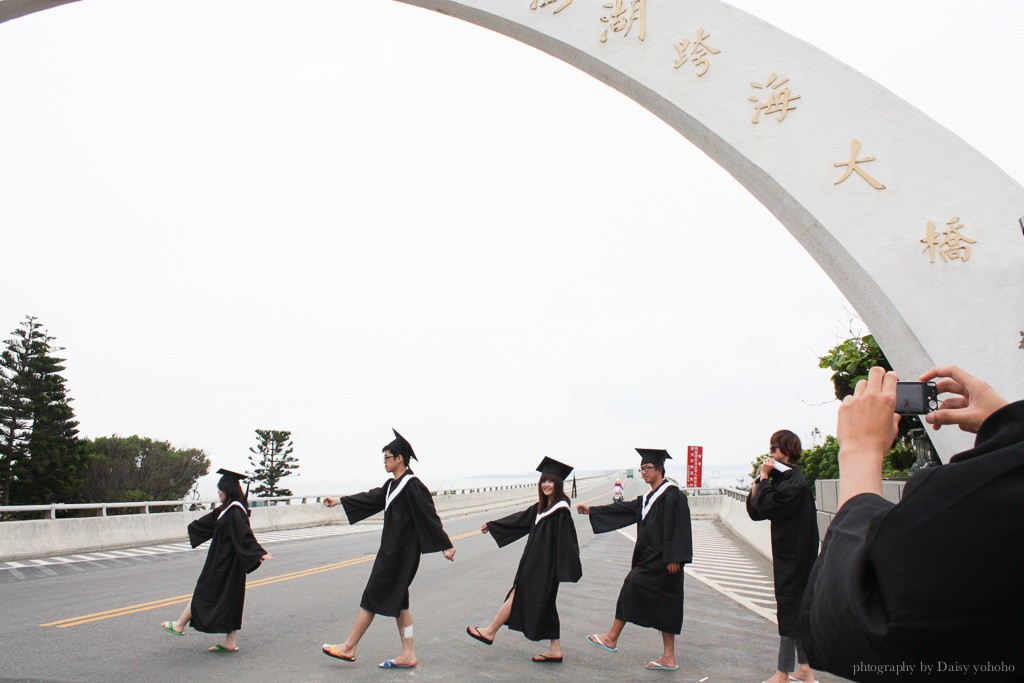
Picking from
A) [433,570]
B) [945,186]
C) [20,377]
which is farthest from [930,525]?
[20,377]

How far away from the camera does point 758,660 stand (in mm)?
7148

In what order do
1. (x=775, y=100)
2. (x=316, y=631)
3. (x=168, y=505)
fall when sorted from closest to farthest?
(x=775, y=100), (x=316, y=631), (x=168, y=505)

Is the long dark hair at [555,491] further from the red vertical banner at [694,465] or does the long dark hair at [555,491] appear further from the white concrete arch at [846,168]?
the red vertical banner at [694,465]

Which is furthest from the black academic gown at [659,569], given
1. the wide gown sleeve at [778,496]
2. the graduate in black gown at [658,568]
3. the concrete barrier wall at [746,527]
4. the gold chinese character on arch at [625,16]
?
the concrete barrier wall at [746,527]

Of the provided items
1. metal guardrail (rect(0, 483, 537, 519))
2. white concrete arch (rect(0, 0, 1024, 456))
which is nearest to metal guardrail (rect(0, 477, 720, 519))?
metal guardrail (rect(0, 483, 537, 519))

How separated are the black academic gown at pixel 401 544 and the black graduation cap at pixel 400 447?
205 millimetres

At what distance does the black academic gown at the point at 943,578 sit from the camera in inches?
42.1

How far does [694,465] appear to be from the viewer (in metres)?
34.9

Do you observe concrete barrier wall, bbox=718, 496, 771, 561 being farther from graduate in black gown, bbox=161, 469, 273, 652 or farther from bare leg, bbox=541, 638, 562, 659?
graduate in black gown, bbox=161, 469, 273, 652

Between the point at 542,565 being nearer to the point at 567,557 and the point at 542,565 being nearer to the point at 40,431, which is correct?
the point at 567,557

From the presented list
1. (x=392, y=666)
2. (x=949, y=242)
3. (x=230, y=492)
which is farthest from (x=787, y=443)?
(x=230, y=492)

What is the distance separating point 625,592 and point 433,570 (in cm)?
762

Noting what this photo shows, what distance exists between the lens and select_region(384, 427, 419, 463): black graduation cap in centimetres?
782

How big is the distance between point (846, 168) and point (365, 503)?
569 centimetres
